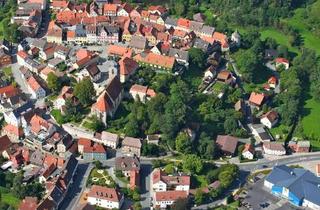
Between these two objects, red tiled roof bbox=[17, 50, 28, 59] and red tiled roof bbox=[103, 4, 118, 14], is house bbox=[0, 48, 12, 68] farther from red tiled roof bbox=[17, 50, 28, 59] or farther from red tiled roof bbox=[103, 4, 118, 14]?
red tiled roof bbox=[103, 4, 118, 14]

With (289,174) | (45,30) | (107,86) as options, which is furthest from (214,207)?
(45,30)

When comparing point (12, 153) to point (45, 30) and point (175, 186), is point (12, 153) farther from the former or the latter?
point (45, 30)

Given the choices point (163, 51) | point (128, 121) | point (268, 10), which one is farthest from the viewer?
point (268, 10)

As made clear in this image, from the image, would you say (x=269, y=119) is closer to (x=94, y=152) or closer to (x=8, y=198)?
(x=94, y=152)

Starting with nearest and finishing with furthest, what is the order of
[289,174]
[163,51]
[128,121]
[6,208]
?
[6,208]
[289,174]
[128,121]
[163,51]

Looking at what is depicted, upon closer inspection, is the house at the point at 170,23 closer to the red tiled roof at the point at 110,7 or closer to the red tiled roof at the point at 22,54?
the red tiled roof at the point at 110,7

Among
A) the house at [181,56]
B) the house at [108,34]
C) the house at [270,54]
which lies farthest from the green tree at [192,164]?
the house at [270,54]
